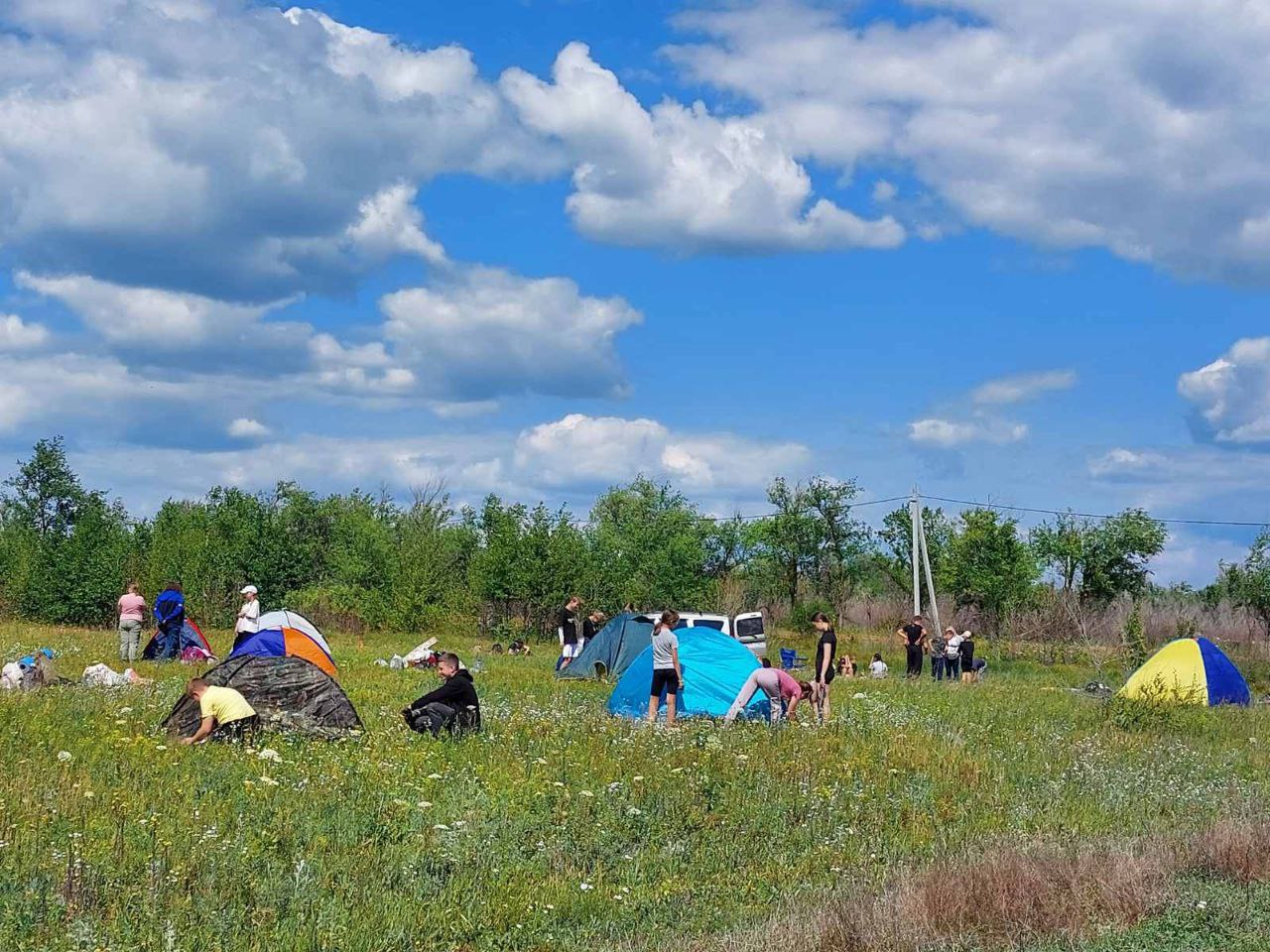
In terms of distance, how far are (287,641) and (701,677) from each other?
26.9 feet

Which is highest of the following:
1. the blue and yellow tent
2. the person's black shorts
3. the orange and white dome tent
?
the orange and white dome tent

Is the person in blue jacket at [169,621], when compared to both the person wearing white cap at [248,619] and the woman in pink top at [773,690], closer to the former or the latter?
the person wearing white cap at [248,619]

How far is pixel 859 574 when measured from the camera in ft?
218

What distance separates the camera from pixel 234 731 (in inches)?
→ 564

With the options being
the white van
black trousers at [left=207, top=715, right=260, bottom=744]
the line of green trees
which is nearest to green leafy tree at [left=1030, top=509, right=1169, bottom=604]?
the line of green trees

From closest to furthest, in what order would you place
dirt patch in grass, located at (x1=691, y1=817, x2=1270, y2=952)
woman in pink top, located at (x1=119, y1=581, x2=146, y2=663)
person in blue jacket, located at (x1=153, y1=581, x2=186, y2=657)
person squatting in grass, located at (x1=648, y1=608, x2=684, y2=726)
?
1. dirt patch in grass, located at (x1=691, y1=817, x2=1270, y2=952)
2. person squatting in grass, located at (x1=648, y1=608, x2=684, y2=726)
3. woman in pink top, located at (x1=119, y1=581, x2=146, y2=663)
4. person in blue jacket, located at (x1=153, y1=581, x2=186, y2=657)

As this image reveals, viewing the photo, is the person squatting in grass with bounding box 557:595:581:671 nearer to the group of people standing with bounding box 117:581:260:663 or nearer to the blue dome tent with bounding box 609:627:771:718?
the group of people standing with bounding box 117:581:260:663

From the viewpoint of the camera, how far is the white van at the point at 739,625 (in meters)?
33.8

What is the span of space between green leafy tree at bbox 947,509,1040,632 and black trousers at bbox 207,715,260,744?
44625 mm

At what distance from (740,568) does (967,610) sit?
1715 centimetres

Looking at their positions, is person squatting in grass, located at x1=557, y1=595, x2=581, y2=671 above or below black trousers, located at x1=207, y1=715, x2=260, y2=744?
above

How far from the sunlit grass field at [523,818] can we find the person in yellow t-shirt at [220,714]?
39cm

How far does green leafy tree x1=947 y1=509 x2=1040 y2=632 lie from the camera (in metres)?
55.8

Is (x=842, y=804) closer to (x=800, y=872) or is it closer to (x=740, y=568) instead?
(x=800, y=872)
